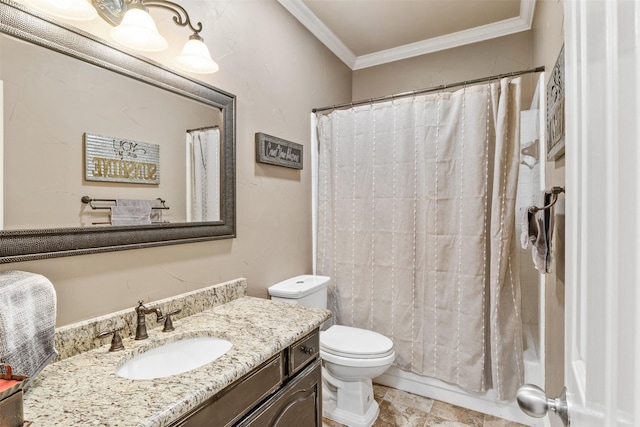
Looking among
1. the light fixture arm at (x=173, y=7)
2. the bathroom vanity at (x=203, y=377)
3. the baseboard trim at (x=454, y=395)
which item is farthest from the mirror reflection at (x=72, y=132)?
the baseboard trim at (x=454, y=395)

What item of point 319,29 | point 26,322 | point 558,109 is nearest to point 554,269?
point 558,109

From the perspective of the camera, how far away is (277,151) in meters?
2.04

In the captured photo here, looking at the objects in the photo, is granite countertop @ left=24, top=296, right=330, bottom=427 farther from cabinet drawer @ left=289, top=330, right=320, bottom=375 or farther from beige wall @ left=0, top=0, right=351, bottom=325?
beige wall @ left=0, top=0, right=351, bottom=325

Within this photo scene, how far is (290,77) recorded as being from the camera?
2.22 meters

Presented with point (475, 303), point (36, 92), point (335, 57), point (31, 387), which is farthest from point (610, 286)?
point (335, 57)

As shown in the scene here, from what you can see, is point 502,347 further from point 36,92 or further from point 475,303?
point 36,92

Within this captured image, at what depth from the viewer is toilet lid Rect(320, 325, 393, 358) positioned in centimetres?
183

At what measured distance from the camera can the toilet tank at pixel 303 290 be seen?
1934 millimetres

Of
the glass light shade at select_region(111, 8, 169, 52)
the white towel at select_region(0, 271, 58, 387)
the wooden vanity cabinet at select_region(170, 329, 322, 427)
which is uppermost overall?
the glass light shade at select_region(111, 8, 169, 52)

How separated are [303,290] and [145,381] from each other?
3.75ft

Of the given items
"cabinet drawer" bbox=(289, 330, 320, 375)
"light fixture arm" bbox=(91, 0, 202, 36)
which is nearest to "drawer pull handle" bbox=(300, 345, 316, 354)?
"cabinet drawer" bbox=(289, 330, 320, 375)

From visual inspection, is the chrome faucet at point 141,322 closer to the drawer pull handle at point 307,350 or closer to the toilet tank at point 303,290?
the drawer pull handle at point 307,350

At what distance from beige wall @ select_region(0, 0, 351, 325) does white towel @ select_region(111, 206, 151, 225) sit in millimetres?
119

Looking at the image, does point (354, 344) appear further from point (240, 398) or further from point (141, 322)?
point (141, 322)
